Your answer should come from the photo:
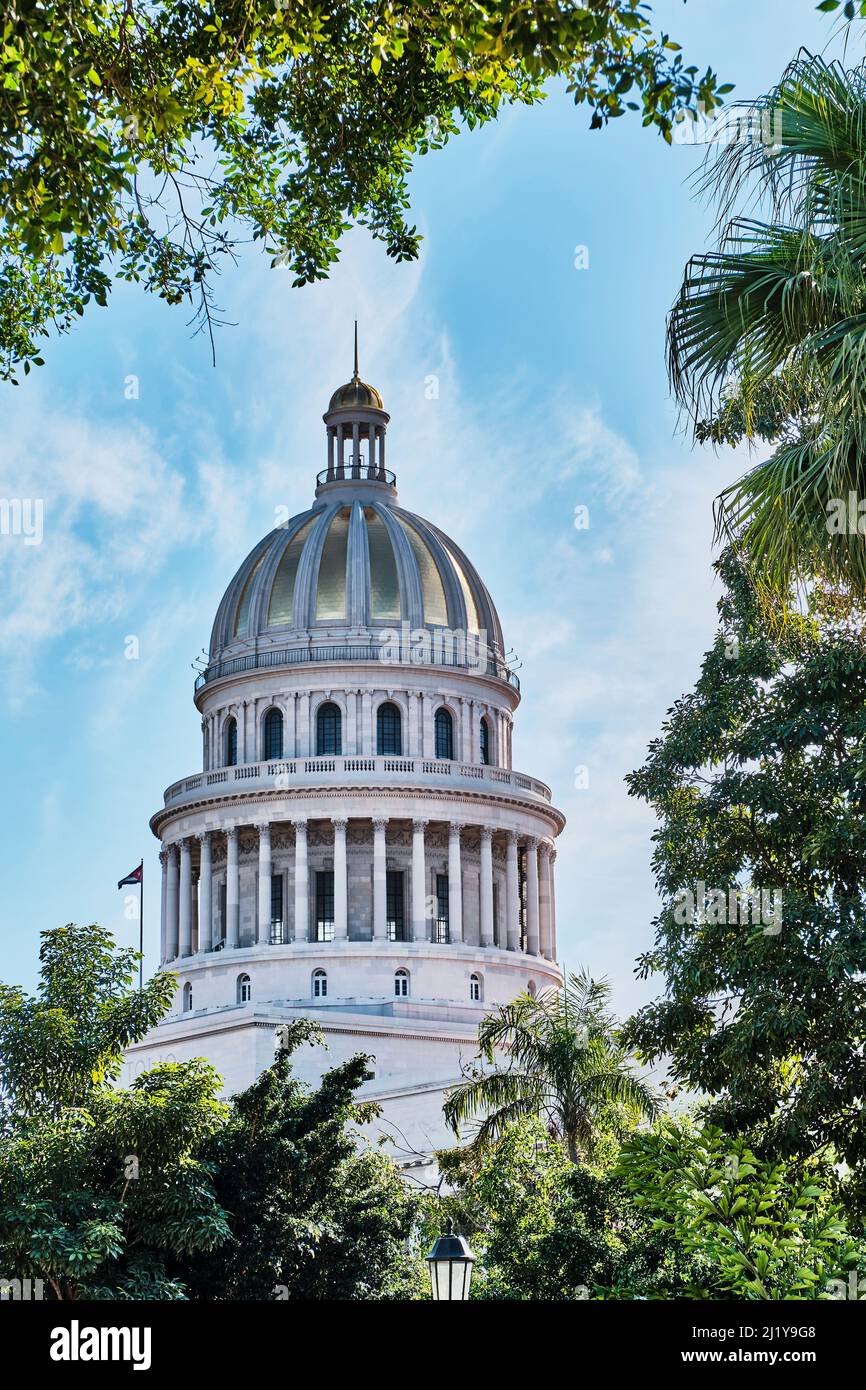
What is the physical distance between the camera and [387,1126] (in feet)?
202

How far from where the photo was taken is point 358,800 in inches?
3312

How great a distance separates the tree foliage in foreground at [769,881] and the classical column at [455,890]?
57383 millimetres

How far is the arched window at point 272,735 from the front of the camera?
88688 millimetres

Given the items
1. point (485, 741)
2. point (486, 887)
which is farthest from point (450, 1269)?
point (485, 741)

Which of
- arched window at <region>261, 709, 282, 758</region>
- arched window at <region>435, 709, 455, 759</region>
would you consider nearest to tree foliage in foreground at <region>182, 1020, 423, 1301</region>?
arched window at <region>261, 709, 282, 758</region>

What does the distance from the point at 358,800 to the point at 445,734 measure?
25.2ft

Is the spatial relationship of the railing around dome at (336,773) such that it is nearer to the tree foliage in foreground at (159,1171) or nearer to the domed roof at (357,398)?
the domed roof at (357,398)

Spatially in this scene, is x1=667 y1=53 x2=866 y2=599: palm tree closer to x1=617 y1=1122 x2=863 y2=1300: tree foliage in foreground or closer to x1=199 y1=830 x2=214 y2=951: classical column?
x1=617 y1=1122 x2=863 y2=1300: tree foliage in foreground

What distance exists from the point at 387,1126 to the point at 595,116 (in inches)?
2090

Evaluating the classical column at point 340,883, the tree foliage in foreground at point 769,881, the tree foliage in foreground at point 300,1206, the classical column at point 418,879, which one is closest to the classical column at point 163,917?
the classical column at point 340,883

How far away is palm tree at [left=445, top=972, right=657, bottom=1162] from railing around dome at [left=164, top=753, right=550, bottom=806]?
138 ft

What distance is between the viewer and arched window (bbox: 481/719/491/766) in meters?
91.8

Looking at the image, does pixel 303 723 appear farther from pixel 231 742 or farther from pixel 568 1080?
pixel 568 1080
